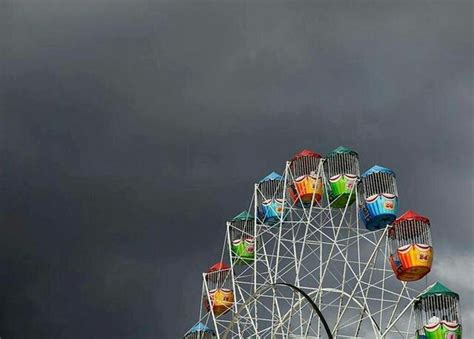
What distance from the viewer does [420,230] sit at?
33.2m

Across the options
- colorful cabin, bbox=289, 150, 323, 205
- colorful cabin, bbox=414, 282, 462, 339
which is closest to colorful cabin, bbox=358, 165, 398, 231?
colorful cabin, bbox=289, 150, 323, 205

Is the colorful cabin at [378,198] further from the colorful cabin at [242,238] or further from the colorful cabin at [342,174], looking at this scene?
the colorful cabin at [242,238]

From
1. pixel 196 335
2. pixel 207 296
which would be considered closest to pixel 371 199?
pixel 207 296

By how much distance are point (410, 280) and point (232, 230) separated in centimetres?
1425

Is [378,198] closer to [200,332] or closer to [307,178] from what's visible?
[307,178]

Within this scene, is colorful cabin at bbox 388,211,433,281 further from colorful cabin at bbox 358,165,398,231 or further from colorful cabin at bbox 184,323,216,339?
colorful cabin at bbox 184,323,216,339

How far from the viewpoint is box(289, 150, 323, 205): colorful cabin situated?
3853cm

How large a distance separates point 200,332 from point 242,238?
8775 mm

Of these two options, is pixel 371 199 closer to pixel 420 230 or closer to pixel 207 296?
pixel 420 230

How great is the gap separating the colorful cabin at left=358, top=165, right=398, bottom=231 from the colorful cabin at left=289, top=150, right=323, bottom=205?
301 cm

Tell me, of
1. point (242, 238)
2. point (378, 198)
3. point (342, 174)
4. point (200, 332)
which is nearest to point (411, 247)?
point (378, 198)

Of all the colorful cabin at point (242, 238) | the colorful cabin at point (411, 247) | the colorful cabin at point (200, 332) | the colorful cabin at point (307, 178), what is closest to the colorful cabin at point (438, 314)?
the colorful cabin at point (411, 247)

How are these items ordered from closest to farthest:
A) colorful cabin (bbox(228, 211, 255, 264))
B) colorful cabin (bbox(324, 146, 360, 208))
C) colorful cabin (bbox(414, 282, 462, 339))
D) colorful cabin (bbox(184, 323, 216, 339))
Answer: colorful cabin (bbox(414, 282, 462, 339)), colorful cabin (bbox(324, 146, 360, 208)), colorful cabin (bbox(228, 211, 255, 264)), colorful cabin (bbox(184, 323, 216, 339))

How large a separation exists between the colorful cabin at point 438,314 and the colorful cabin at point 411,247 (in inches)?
40.2
